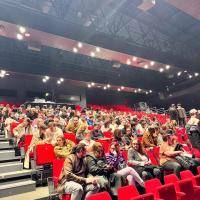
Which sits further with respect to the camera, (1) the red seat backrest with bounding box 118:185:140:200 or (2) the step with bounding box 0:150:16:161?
(2) the step with bounding box 0:150:16:161

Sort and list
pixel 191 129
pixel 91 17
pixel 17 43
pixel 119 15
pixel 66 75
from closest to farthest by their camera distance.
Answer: pixel 191 129 → pixel 91 17 → pixel 119 15 → pixel 17 43 → pixel 66 75

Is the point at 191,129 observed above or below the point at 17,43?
below

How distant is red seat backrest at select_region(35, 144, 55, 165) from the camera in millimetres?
3821

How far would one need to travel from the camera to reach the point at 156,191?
102 inches

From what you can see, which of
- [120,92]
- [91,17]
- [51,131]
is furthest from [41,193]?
[120,92]

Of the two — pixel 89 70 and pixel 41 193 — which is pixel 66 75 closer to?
pixel 89 70

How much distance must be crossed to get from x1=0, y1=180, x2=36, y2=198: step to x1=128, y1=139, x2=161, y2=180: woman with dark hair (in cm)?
140

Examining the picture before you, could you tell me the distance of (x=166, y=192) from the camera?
2.62 m

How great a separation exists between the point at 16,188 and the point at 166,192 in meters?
1.91

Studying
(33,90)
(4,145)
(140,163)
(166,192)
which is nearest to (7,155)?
(4,145)

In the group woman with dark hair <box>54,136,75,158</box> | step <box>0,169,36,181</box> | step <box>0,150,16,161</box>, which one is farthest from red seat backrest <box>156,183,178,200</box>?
step <box>0,150,16,161</box>

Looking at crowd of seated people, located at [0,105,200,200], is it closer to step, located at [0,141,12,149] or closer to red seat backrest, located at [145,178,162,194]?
step, located at [0,141,12,149]

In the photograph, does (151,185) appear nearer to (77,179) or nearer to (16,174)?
(77,179)

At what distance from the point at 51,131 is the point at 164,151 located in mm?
1993
